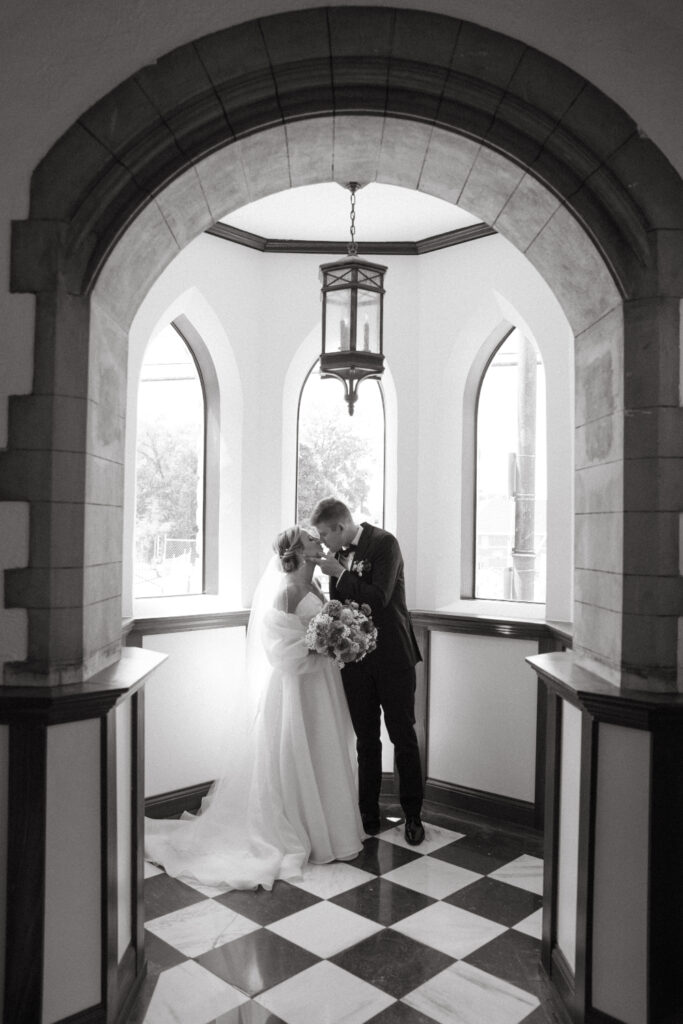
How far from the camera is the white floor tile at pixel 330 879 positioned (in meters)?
3.47

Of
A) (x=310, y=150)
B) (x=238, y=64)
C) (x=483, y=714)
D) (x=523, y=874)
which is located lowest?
(x=523, y=874)

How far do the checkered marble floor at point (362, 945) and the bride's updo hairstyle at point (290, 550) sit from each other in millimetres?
1459

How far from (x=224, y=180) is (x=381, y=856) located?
3147mm

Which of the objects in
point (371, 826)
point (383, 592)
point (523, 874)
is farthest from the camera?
point (371, 826)

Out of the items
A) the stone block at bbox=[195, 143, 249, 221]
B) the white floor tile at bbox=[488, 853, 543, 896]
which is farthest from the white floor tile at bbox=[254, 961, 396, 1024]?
the stone block at bbox=[195, 143, 249, 221]

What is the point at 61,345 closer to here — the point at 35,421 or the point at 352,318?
the point at 35,421

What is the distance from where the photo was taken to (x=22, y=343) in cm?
231

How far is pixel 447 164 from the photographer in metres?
2.68

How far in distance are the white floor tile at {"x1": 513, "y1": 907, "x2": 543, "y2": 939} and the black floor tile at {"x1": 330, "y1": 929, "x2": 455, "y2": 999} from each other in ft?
1.31

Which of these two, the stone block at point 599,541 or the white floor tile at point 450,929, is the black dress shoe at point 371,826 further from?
the stone block at point 599,541

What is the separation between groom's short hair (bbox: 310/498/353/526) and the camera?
4055 mm

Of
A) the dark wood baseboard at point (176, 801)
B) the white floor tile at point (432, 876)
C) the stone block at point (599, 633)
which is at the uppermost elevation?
the stone block at point (599, 633)

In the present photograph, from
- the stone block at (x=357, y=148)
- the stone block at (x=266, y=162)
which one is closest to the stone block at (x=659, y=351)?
the stone block at (x=357, y=148)

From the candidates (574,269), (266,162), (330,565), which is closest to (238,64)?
(266,162)
